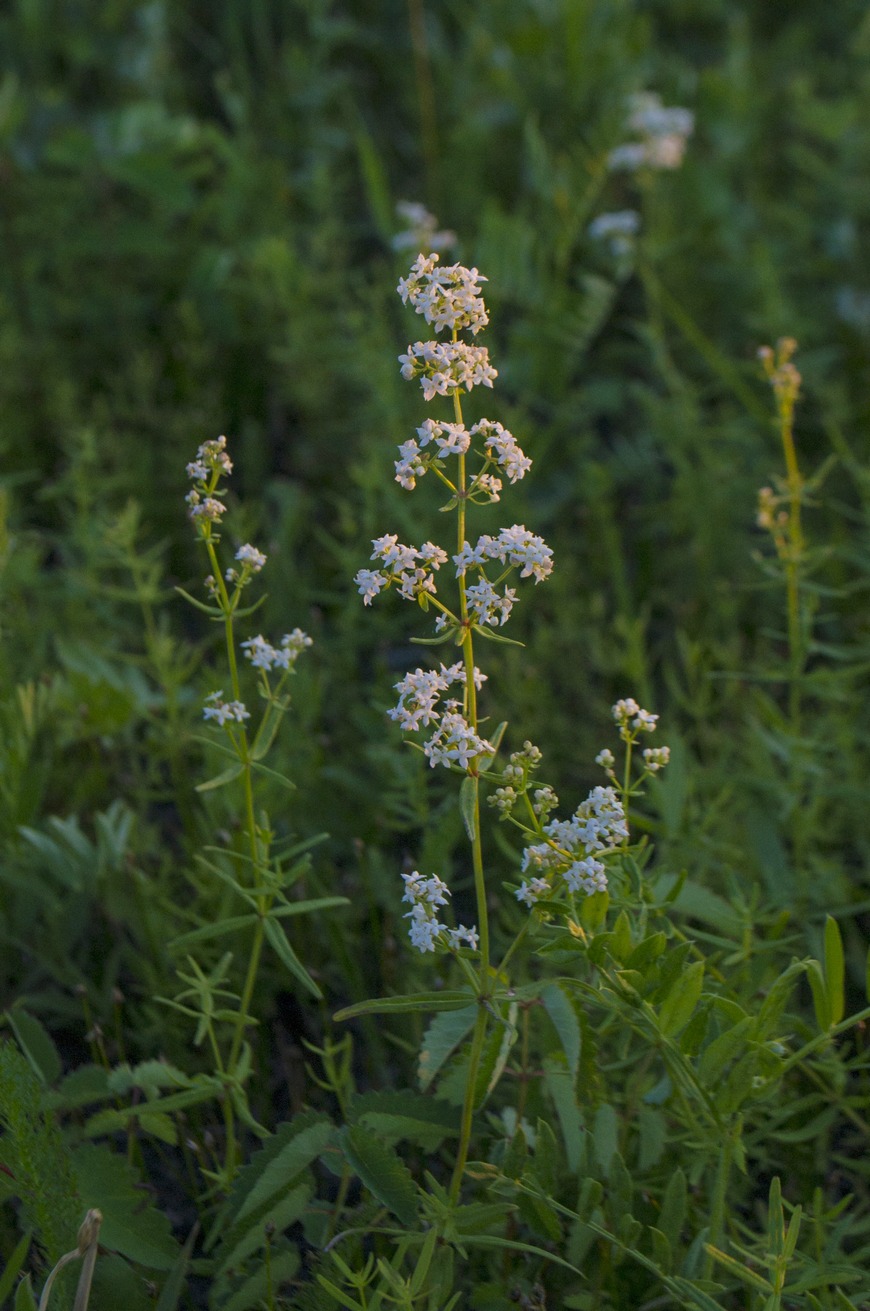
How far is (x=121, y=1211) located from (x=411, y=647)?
4.66 feet

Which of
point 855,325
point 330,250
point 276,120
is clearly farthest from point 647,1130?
point 276,120

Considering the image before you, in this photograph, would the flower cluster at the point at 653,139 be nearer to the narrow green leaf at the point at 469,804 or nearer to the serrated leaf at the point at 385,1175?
the narrow green leaf at the point at 469,804

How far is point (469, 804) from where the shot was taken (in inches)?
51.1

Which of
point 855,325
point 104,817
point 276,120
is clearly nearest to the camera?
point 104,817

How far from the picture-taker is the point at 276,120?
12.3ft

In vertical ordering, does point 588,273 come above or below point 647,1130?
above

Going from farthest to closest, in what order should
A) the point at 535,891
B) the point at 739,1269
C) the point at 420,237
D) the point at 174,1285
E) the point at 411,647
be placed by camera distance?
the point at 420,237 → the point at 411,647 → the point at 174,1285 → the point at 535,891 → the point at 739,1269

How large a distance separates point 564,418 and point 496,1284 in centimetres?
197

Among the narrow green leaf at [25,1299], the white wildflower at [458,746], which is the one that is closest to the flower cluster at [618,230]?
the white wildflower at [458,746]

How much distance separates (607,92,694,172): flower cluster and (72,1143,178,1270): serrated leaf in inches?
97.8

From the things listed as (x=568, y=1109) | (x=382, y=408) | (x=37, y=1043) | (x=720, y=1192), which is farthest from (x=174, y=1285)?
(x=382, y=408)

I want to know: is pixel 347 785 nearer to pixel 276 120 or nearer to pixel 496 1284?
pixel 496 1284

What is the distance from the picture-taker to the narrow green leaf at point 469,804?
127 cm

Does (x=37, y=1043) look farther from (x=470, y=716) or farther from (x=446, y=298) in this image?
(x=446, y=298)
